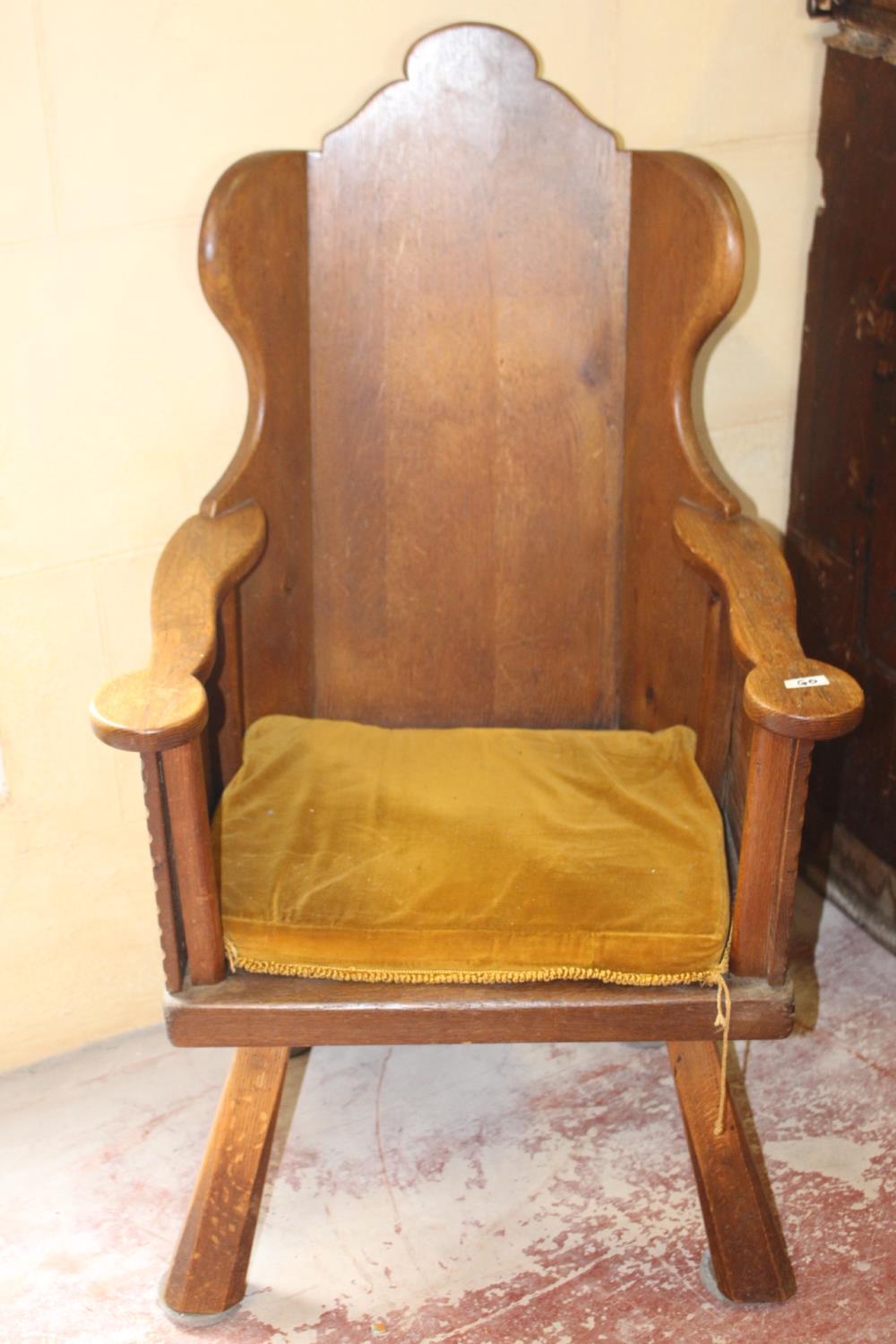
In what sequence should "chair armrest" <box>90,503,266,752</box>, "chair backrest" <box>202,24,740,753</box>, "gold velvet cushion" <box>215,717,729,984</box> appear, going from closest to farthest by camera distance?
1. "chair armrest" <box>90,503,266,752</box>
2. "gold velvet cushion" <box>215,717,729,984</box>
3. "chair backrest" <box>202,24,740,753</box>

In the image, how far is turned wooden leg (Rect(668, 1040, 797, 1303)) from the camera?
1711mm

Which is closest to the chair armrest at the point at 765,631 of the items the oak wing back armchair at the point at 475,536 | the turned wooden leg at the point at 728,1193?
the oak wing back armchair at the point at 475,536

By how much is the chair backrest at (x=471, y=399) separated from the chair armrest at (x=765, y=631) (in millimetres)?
67

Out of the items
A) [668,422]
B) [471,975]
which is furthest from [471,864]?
[668,422]

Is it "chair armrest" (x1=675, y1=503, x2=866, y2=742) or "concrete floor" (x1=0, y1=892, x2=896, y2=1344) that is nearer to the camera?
"chair armrest" (x1=675, y1=503, x2=866, y2=742)

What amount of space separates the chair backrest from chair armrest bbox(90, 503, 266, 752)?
0.17 feet

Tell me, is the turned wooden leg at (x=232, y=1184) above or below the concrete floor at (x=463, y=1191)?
above

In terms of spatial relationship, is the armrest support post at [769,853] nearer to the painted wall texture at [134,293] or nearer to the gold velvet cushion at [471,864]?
the gold velvet cushion at [471,864]

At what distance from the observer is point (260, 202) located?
1785 millimetres

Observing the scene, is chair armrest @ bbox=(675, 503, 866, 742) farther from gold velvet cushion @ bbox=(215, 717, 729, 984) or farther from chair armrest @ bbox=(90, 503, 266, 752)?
chair armrest @ bbox=(90, 503, 266, 752)

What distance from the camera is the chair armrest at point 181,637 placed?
4.58 feet

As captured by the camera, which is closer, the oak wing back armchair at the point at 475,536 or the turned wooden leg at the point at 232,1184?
the oak wing back armchair at the point at 475,536

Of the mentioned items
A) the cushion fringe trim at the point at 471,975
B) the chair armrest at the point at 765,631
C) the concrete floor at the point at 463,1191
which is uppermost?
the chair armrest at the point at 765,631

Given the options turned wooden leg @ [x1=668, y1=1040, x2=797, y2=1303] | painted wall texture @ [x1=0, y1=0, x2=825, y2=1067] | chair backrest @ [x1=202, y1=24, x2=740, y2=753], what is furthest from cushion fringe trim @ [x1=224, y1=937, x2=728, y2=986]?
painted wall texture @ [x1=0, y1=0, x2=825, y2=1067]
